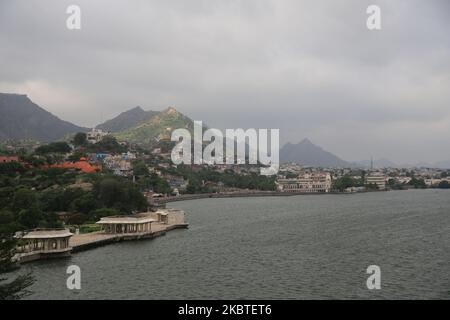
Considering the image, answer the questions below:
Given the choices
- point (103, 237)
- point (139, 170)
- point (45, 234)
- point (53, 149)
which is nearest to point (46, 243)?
point (45, 234)

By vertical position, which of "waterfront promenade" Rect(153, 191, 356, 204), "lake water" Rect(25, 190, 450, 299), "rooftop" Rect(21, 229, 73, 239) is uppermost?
"rooftop" Rect(21, 229, 73, 239)

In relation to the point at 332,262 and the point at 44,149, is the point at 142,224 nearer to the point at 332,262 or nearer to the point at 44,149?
the point at 332,262

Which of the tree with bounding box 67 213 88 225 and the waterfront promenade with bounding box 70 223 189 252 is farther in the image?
the tree with bounding box 67 213 88 225

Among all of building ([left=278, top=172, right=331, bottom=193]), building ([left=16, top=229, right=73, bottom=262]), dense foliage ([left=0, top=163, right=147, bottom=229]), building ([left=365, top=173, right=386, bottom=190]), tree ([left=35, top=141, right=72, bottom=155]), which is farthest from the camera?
building ([left=365, top=173, right=386, bottom=190])

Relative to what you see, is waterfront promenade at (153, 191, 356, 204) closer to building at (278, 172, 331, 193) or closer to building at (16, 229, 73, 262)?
building at (278, 172, 331, 193)

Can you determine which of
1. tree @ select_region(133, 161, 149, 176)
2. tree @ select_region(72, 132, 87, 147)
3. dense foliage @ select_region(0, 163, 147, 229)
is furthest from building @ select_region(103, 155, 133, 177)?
dense foliage @ select_region(0, 163, 147, 229)

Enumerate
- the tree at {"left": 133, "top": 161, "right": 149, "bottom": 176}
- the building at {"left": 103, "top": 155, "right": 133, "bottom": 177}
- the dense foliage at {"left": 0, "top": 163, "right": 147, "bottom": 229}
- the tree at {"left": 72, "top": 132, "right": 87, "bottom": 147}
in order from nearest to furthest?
the dense foliage at {"left": 0, "top": 163, "right": 147, "bottom": 229} → the building at {"left": 103, "top": 155, "right": 133, "bottom": 177} → the tree at {"left": 133, "top": 161, "right": 149, "bottom": 176} → the tree at {"left": 72, "top": 132, "right": 87, "bottom": 147}

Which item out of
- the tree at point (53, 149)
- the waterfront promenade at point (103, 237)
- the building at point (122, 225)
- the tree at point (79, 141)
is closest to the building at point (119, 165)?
the tree at point (53, 149)
